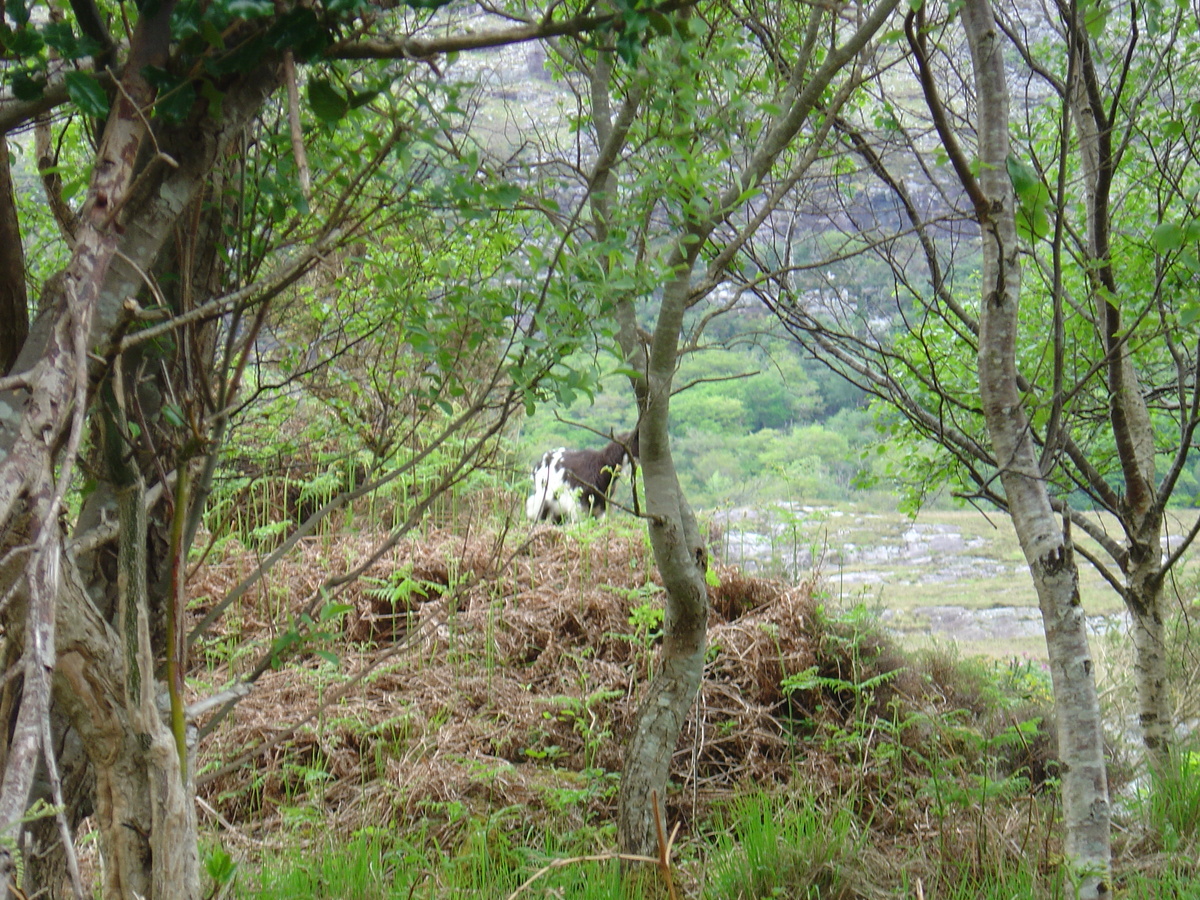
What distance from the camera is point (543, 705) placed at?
4.85 m

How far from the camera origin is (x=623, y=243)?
6.60ft

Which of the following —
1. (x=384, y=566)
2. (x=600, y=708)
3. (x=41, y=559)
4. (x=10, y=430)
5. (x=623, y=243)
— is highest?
(x=623, y=243)

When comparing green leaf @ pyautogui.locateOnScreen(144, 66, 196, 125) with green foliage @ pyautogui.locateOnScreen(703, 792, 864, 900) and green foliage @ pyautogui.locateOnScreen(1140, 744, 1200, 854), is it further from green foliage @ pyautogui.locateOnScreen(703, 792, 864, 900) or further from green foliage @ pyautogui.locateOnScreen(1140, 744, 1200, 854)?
green foliage @ pyautogui.locateOnScreen(1140, 744, 1200, 854)

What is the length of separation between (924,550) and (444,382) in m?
9.32

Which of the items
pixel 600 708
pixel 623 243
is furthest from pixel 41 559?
pixel 600 708

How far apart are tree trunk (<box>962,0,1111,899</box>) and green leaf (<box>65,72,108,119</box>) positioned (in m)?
2.14

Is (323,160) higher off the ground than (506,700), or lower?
higher

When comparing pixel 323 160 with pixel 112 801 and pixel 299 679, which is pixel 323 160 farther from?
pixel 299 679

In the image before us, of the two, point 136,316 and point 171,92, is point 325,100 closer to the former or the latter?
point 171,92

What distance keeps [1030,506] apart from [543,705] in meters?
3.11

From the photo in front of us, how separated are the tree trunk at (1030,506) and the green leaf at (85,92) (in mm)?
2137

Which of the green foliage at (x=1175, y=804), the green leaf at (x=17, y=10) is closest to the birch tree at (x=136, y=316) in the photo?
the green leaf at (x=17, y=10)

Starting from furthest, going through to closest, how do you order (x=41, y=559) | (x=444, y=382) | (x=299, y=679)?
(x=299, y=679), (x=444, y=382), (x=41, y=559)

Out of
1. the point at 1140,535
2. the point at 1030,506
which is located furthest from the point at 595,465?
the point at 1030,506
